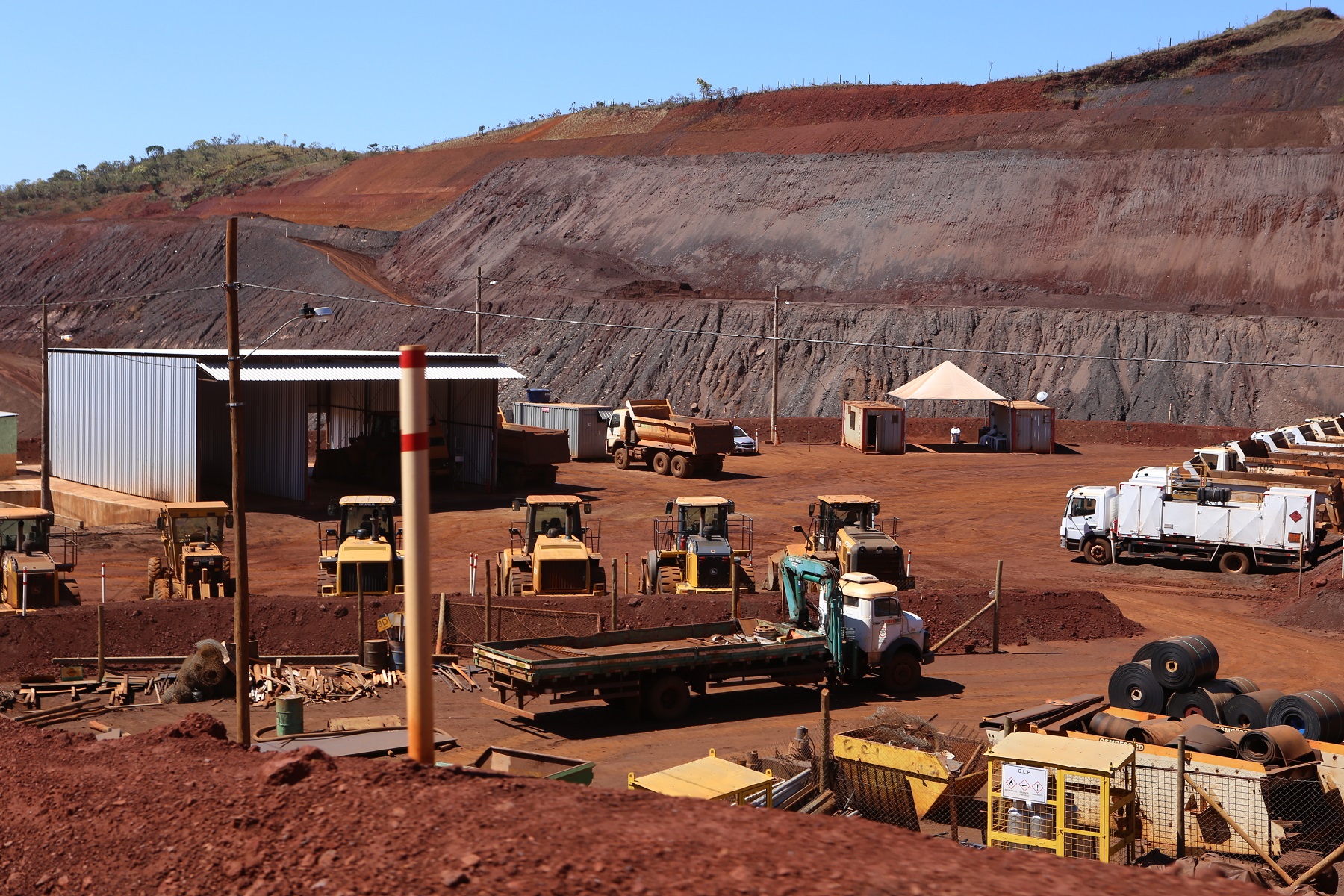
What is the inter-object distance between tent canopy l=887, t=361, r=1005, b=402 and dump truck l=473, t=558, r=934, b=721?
35682mm

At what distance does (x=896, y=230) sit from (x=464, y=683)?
60226 millimetres

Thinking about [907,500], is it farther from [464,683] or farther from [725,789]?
[725,789]

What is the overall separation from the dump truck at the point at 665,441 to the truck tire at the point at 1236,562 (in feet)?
59.7

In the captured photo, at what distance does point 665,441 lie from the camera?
46.8m

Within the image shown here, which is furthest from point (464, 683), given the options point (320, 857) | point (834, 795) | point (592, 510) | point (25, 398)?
point (25, 398)

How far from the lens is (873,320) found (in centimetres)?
6619

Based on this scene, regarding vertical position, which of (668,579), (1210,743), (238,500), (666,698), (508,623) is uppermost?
(238,500)

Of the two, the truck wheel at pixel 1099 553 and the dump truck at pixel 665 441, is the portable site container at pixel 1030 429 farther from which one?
the truck wheel at pixel 1099 553

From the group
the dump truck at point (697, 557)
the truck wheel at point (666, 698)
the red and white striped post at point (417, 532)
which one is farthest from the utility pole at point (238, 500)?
the dump truck at point (697, 557)

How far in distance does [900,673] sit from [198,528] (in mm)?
14806

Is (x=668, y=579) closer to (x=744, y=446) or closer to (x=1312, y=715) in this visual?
(x=1312, y=715)

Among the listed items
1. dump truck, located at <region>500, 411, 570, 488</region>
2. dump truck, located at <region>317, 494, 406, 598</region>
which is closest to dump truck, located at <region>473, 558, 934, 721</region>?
dump truck, located at <region>317, 494, 406, 598</region>

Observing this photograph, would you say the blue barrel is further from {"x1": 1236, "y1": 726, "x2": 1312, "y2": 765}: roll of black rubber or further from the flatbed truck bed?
{"x1": 1236, "y1": 726, "x2": 1312, "y2": 765}: roll of black rubber

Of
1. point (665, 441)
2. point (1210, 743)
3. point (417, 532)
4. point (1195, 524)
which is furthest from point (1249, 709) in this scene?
point (665, 441)
